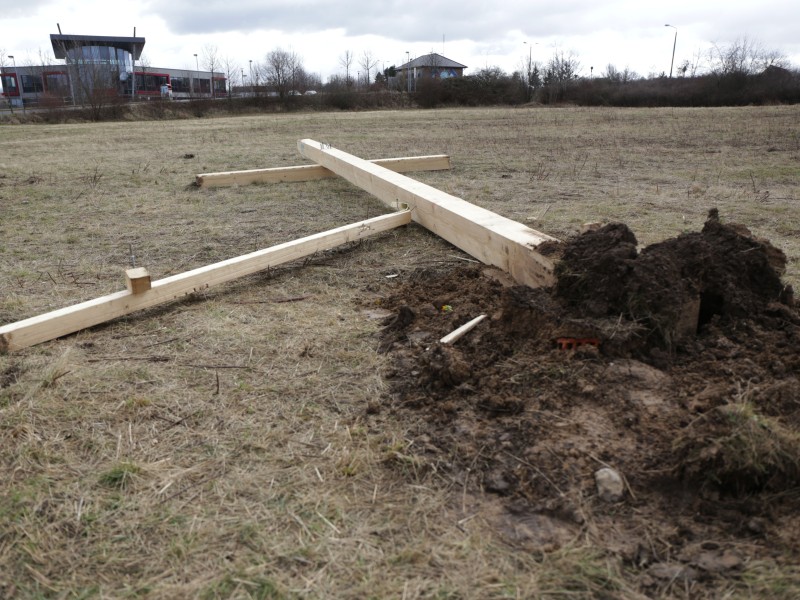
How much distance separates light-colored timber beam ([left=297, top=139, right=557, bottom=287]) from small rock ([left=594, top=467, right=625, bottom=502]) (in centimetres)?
138

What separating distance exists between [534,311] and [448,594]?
60.4 inches

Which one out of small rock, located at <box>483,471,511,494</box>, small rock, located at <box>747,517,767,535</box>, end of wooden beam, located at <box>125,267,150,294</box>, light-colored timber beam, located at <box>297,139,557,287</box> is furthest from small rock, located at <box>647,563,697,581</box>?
end of wooden beam, located at <box>125,267,150,294</box>

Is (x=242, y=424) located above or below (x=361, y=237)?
below

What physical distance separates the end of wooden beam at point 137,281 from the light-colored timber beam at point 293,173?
4569mm

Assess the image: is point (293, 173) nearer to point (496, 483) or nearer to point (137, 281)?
point (137, 281)

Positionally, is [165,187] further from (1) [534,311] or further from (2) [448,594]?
(2) [448,594]

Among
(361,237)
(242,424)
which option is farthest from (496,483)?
(361,237)

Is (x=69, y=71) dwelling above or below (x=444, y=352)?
above

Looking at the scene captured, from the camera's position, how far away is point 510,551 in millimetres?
1793

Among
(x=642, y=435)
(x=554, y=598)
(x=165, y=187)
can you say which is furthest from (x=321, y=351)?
(x=165, y=187)

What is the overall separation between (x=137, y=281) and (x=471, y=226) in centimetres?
222

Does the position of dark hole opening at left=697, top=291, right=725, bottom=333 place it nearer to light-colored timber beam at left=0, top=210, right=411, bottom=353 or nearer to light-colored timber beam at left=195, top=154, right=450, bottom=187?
light-colored timber beam at left=0, top=210, right=411, bottom=353

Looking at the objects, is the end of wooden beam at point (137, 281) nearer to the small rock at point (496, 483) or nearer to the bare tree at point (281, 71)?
the small rock at point (496, 483)

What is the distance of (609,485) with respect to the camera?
1.97m
